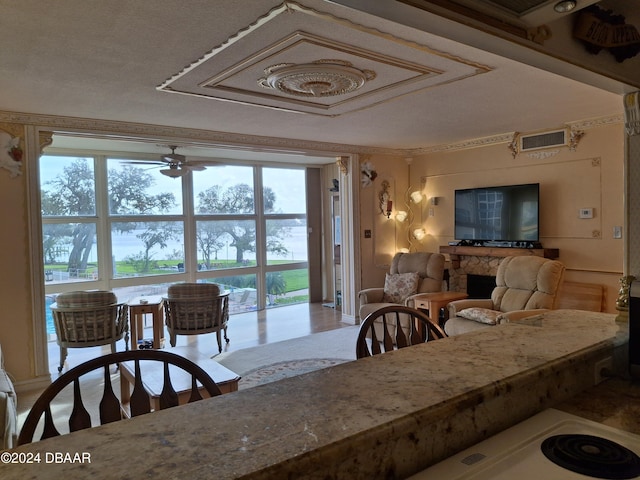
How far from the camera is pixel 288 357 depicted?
15.6 feet

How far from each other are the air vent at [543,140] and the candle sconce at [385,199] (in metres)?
1.94

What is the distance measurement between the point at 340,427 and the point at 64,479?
460mm

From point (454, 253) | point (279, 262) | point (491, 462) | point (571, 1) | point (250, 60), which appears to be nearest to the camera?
point (491, 462)

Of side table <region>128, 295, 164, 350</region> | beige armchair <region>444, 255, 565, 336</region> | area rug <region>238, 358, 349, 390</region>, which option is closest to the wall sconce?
beige armchair <region>444, 255, 565, 336</region>

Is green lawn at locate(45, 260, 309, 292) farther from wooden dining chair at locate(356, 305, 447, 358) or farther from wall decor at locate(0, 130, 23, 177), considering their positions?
wooden dining chair at locate(356, 305, 447, 358)

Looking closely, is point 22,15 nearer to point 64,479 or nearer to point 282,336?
point 64,479

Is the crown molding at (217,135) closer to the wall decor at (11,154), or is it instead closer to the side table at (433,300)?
the wall decor at (11,154)

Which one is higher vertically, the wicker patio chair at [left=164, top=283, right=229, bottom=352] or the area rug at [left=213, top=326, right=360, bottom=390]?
the wicker patio chair at [left=164, top=283, right=229, bottom=352]

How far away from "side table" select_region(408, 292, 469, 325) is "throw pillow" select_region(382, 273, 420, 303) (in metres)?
0.19

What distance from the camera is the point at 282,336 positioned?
571cm

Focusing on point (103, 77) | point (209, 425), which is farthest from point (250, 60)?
point (209, 425)

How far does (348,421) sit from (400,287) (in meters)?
4.64

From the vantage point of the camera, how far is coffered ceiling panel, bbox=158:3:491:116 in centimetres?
245

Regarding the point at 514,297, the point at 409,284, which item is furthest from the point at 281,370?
the point at 514,297
